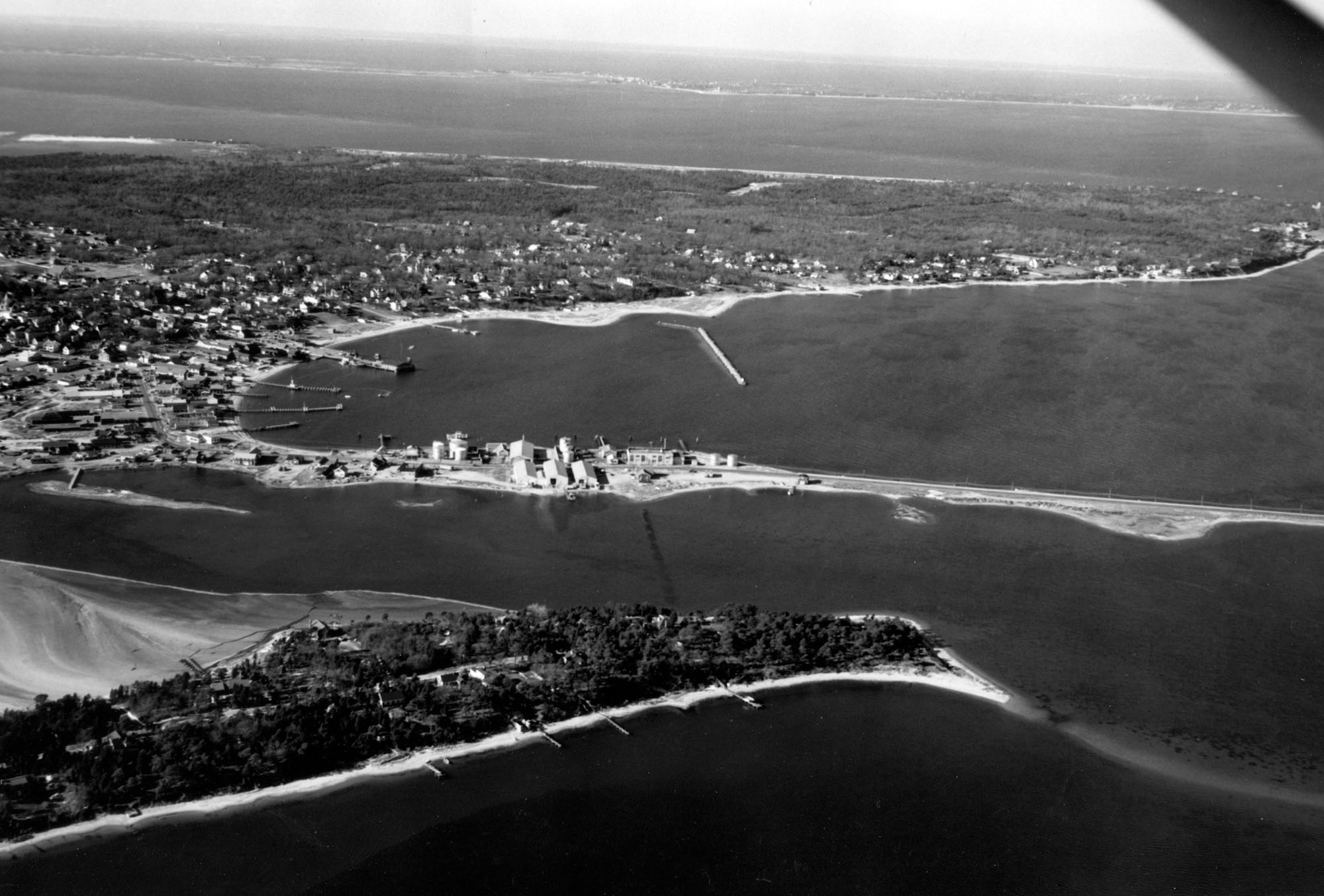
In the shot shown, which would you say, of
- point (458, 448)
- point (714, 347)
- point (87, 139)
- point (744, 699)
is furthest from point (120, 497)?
point (87, 139)

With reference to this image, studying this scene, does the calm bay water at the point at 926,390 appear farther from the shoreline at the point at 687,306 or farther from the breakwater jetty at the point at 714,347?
the shoreline at the point at 687,306

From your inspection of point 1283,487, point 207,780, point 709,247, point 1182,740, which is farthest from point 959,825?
point 709,247

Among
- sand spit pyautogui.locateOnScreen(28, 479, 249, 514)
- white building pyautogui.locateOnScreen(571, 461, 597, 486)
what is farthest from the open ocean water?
white building pyautogui.locateOnScreen(571, 461, 597, 486)

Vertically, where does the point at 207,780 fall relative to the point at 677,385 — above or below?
below

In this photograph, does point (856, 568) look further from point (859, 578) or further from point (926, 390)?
point (926, 390)

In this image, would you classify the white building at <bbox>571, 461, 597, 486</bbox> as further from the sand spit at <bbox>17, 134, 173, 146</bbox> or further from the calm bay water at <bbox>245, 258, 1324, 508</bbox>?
the sand spit at <bbox>17, 134, 173, 146</bbox>

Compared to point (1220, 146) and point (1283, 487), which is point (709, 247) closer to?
point (1283, 487)

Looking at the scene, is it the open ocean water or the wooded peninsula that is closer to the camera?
the open ocean water
